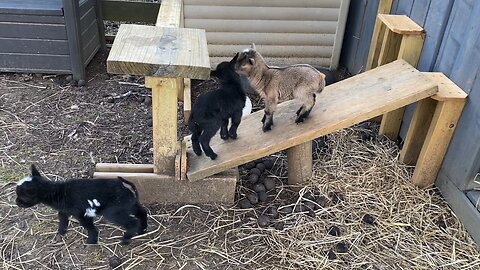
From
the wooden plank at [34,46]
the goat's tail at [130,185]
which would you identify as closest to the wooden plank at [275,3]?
the wooden plank at [34,46]

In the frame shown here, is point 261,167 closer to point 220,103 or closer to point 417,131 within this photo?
point 220,103

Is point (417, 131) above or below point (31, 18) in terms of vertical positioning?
below

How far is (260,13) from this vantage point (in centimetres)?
414

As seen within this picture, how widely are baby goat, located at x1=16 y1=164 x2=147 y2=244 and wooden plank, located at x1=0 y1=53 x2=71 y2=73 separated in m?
1.96

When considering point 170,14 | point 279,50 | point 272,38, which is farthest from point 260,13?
point 170,14

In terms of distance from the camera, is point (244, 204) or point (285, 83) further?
point (244, 204)

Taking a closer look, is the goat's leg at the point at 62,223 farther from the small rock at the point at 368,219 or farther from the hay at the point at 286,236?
the small rock at the point at 368,219

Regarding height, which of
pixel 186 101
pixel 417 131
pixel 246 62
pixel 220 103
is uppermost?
pixel 246 62

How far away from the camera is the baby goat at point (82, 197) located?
2297mm

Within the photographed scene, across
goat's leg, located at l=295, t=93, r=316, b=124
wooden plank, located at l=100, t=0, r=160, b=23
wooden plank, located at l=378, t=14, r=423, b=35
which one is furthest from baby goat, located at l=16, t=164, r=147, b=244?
wooden plank, located at l=100, t=0, r=160, b=23

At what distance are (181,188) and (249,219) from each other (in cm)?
43

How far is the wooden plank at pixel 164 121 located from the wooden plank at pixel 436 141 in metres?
1.50

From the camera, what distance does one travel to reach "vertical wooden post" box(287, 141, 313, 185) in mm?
2906

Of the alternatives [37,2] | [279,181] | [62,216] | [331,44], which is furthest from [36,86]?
[331,44]
